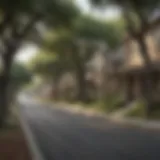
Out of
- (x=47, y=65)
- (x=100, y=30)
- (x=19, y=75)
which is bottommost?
(x=100, y=30)

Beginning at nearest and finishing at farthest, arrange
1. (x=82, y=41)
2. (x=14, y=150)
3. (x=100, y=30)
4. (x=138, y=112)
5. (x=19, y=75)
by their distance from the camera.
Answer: (x=14, y=150) < (x=138, y=112) < (x=100, y=30) < (x=82, y=41) < (x=19, y=75)

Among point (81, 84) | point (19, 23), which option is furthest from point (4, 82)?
point (81, 84)

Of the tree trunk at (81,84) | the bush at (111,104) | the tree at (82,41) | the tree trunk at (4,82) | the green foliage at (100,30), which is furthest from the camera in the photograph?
the tree trunk at (81,84)

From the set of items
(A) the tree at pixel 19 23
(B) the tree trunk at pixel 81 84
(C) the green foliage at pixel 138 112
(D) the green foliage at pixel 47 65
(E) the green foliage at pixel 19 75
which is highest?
(D) the green foliage at pixel 47 65

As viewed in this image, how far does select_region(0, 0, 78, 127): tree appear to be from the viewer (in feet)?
73.1

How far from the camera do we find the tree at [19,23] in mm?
22278

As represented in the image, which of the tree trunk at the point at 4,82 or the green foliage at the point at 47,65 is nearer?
the tree trunk at the point at 4,82

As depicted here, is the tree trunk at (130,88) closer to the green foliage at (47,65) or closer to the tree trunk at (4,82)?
the green foliage at (47,65)

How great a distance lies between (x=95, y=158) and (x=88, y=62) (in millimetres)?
42597

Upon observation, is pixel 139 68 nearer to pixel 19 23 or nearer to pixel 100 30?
pixel 100 30

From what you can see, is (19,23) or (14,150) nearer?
(14,150)

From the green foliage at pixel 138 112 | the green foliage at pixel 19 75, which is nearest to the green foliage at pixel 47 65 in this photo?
the green foliage at pixel 19 75

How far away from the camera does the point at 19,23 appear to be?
24.0 meters

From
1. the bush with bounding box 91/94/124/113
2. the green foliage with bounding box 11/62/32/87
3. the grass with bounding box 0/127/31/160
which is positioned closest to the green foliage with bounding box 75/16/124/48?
the bush with bounding box 91/94/124/113
